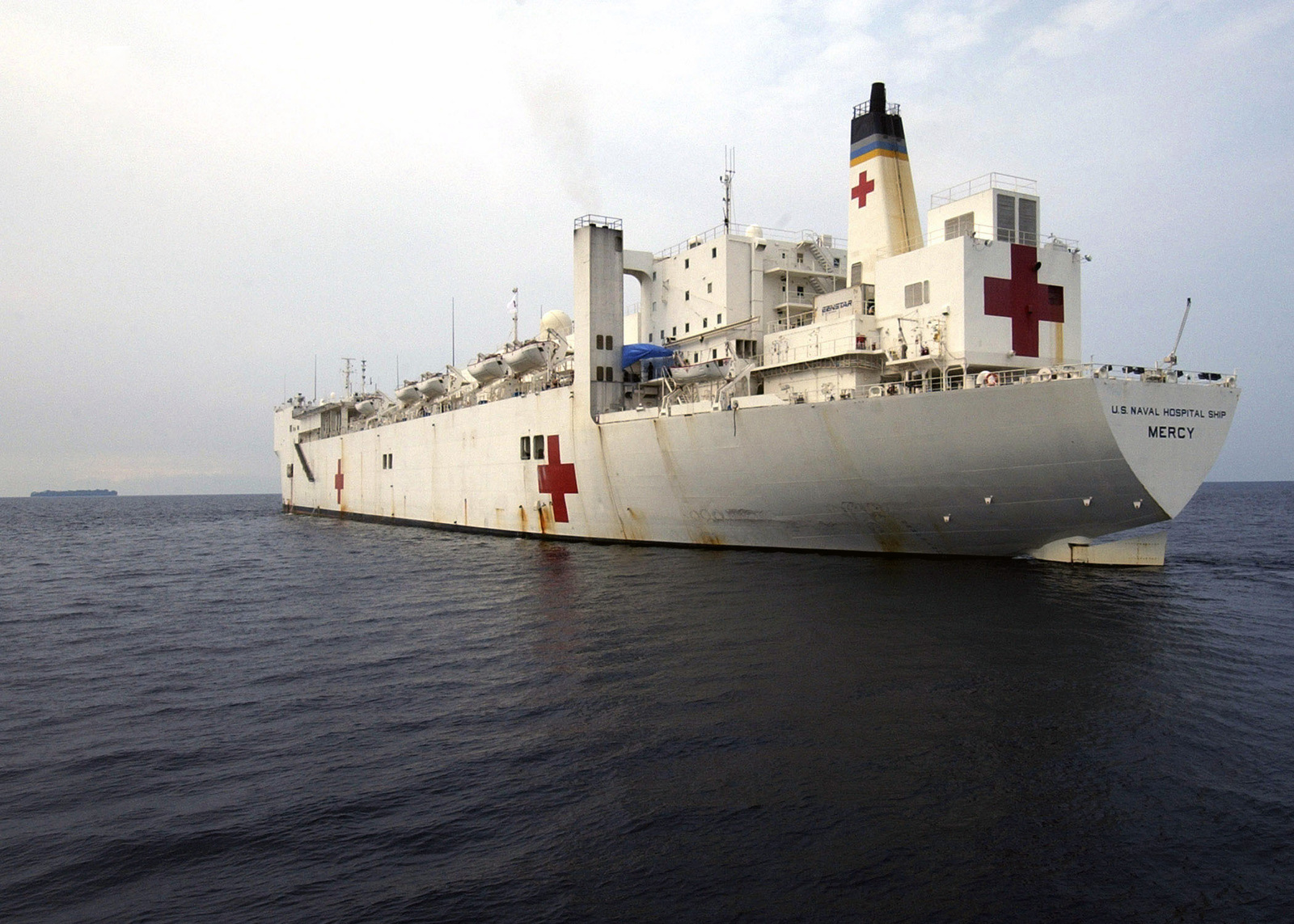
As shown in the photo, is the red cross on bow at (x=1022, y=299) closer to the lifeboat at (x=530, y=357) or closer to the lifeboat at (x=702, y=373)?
the lifeboat at (x=702, y=373)

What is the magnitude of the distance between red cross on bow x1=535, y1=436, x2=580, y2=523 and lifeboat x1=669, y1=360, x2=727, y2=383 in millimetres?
4035

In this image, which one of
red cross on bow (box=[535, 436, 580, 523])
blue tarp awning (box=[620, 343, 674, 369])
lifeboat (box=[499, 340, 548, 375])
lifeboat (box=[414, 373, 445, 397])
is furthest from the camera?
lifeboat (box=[414, 373, 445, 397])

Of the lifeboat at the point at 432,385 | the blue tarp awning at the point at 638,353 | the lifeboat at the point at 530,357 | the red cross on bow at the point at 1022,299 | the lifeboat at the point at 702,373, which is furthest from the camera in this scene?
the lifeboat at the point at 432,385

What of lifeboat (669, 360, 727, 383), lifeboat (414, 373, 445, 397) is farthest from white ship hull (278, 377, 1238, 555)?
lifeboat (414, 373, 445, 397)

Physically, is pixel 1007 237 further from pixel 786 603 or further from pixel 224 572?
pixel 224 572

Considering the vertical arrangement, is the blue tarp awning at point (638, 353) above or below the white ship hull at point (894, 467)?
above

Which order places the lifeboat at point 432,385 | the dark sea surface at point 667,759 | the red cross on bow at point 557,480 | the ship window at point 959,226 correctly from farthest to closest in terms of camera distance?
the lifeboat at point 432,385 < the red cross on bow at point 557,480 < the ship window at point 959,226 < the dark sea surface at point 667,759

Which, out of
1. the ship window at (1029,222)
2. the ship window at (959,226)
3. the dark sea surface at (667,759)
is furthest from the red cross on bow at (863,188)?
the dark sea surface at (667,759)

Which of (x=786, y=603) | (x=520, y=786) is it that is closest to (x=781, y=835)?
(x=520, y=786)

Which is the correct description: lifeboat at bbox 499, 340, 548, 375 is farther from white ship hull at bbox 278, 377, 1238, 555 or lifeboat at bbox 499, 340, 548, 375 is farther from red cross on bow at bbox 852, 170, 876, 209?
red cross on bow at bbox 852, 170, 876, 209

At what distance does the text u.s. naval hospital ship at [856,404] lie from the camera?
515 inches

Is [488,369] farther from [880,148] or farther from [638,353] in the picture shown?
[880,148]

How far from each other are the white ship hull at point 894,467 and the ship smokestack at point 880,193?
4.79 meters

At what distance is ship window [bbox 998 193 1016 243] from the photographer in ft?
51.0
